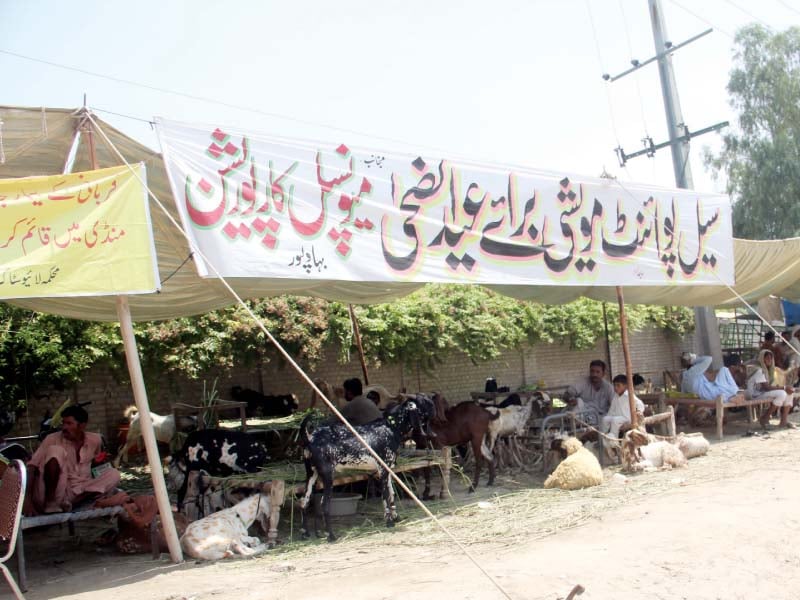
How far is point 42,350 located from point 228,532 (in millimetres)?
5174

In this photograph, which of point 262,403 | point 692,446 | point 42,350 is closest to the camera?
point 692,446

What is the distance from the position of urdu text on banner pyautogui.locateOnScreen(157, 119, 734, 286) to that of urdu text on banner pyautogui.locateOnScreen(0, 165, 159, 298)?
403 mm

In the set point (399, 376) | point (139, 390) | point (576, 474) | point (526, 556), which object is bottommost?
point (526, 556)

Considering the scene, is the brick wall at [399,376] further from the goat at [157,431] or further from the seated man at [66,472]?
the seated man at [66,472]

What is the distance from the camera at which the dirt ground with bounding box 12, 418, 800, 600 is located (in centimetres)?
481

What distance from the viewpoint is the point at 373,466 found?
6.99m

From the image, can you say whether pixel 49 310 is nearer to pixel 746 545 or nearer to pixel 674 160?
pixel 746 545

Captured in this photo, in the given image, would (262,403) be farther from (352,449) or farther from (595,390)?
(352,449)

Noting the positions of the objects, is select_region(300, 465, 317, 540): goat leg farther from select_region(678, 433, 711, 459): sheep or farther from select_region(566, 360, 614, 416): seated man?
select_region(678, 433, 711, 459): sheep

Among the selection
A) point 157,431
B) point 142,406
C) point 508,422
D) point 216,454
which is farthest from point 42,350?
point 508,422

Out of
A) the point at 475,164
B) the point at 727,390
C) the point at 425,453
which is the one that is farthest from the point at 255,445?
the point at 727,390

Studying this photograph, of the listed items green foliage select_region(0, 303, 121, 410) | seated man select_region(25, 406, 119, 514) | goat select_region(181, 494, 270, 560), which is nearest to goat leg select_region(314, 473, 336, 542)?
goat select_region(181, 494, 270, 560)

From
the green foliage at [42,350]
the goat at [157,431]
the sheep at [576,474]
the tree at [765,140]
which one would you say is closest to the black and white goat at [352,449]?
the sheep at [576,474]

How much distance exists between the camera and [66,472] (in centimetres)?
647
